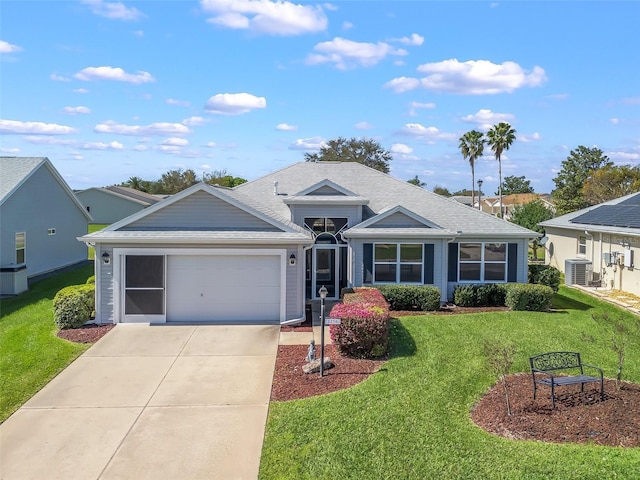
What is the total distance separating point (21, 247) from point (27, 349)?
11.8 meters

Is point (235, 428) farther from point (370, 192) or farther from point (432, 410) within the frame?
point (370, 192)

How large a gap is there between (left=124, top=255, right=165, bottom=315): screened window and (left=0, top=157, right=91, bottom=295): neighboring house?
7.87 meters

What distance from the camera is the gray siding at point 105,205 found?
50.3 m

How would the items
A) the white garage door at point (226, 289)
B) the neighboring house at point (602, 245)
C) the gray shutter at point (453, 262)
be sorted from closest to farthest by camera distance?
1. the white garage door at point (226, 289)
2. the gray shutter at point (453, 262)
3. the neighboring house at point (602, 245)

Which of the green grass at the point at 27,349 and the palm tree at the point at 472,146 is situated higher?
the palm tree at the point at 472,146

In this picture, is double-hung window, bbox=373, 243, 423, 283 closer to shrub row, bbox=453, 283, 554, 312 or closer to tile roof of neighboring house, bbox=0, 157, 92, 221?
shrub row, bbox=453, 283, 554, 312

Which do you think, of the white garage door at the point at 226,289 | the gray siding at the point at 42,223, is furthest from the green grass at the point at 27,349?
the gray siding at the point at 42,223

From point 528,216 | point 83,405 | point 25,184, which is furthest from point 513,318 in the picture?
point 25,184

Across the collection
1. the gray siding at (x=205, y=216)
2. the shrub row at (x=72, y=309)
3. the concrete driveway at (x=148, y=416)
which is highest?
the gray siding at (x=205, y=216)

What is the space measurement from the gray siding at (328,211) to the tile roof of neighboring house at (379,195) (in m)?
1.20

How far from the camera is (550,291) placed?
15.6 metres

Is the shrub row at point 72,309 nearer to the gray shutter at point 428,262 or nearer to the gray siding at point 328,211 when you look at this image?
the gray siding at point 328,211

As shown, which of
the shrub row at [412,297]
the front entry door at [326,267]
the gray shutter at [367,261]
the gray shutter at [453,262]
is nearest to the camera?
the shrub row at [412,297]

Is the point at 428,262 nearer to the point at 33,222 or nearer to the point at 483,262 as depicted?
the point at 483,262
